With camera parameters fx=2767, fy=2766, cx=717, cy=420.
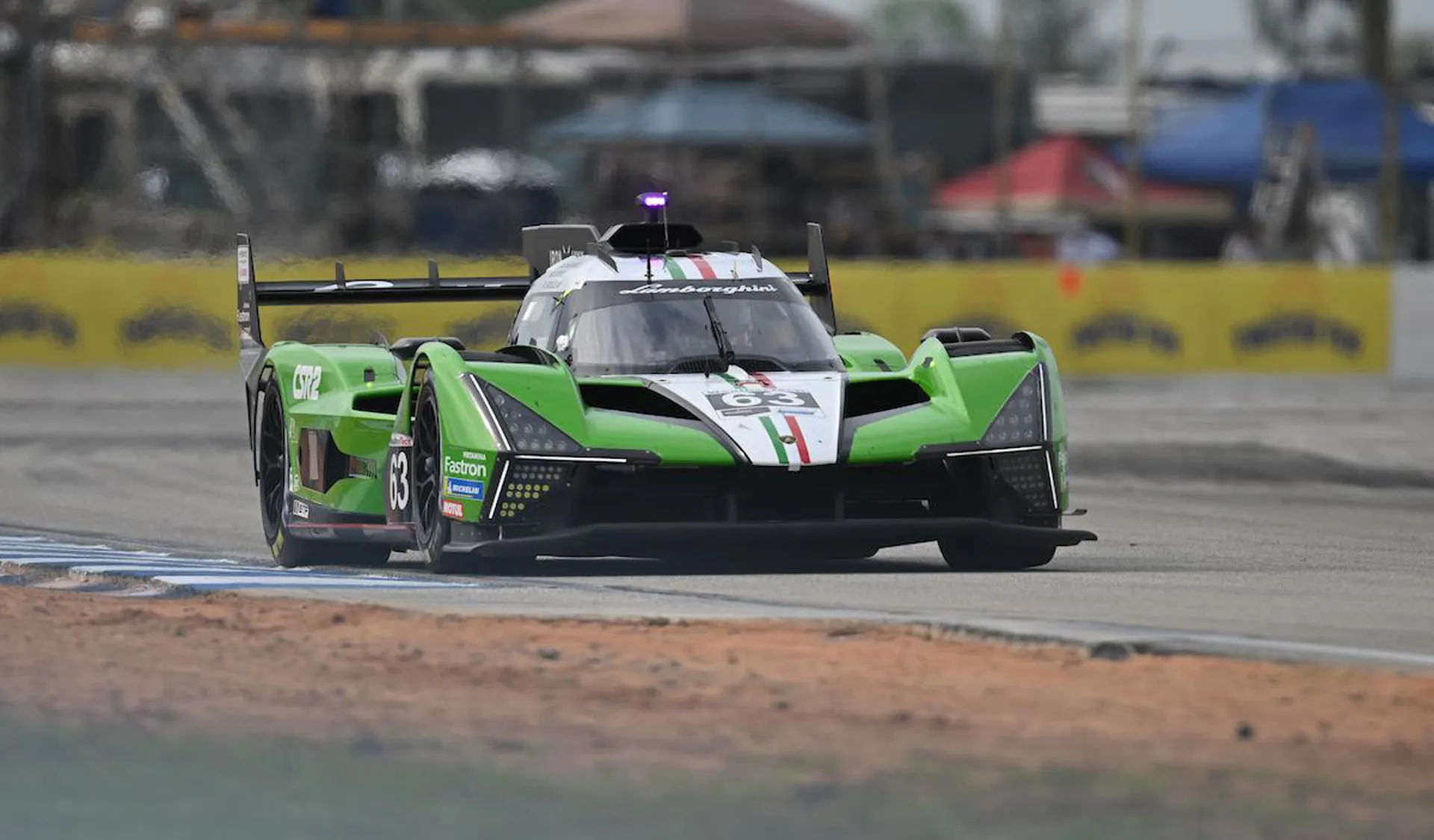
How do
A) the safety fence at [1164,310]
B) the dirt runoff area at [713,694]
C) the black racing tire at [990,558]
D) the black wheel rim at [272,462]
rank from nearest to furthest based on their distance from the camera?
the dirt runoff area at [713,694] → the black racing tire at [990,558] → the black wheel rim at [272,462] → the safety fence at [1164,310]

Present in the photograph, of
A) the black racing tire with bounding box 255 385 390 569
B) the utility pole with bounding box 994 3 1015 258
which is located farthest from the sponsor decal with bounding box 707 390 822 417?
the utility pole with bounding box 994 3 1015 258

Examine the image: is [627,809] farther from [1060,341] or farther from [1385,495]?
[1060,341]

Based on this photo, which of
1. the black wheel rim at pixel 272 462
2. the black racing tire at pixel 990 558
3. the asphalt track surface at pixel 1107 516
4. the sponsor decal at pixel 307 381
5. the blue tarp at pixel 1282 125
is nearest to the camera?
the asphalt track surface at pixel 1107 516

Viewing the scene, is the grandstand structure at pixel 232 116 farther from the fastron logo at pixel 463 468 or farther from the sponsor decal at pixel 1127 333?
the fastron logo at pixel 463 468

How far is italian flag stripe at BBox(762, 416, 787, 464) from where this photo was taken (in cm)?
1056

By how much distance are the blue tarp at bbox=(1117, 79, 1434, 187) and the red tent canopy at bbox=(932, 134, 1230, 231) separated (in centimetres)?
136

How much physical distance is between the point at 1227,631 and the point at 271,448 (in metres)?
5.67

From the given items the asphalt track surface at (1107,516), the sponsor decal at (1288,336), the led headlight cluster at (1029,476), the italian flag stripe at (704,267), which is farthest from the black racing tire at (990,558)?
the sponsor decal at (1288,336)

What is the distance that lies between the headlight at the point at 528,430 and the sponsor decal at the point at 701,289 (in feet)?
4.40

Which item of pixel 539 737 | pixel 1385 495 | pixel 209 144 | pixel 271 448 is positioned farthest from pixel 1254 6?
pixel 539 737

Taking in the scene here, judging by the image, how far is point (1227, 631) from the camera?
8820 millimetres

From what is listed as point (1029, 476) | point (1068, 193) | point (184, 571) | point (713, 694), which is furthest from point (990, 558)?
point (1068, 193)

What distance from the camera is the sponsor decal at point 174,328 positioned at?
86.4ft

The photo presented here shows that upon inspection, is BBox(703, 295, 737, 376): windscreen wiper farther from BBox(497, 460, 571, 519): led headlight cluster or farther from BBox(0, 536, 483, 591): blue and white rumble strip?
BBox(0, 536, 483, 591): blue and white rumble strip
